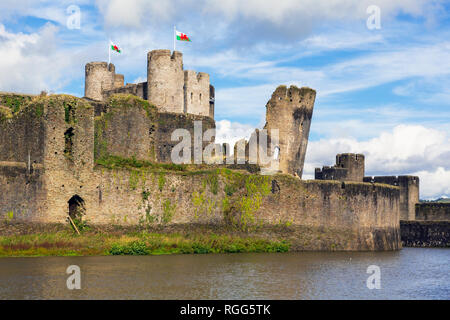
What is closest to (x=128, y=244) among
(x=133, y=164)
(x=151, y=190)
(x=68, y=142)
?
(x=151, y=190)

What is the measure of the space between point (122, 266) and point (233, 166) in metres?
16.1

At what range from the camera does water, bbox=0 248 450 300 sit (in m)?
20.8

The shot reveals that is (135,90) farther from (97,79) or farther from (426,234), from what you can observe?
(426,234)

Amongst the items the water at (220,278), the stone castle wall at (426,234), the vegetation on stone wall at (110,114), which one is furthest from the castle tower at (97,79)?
the stone castle wall at (426,234)

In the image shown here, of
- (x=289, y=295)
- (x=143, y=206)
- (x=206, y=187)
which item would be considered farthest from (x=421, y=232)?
(x=289, y=295)

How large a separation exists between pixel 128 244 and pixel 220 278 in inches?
381

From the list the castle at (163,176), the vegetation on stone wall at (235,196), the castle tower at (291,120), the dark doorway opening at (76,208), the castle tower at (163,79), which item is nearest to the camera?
the castle at (163,176)

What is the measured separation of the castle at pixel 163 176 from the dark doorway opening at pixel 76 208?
56 millimetres

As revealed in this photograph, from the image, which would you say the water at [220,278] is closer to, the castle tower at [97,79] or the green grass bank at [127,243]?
the green grass bank at [127,243]

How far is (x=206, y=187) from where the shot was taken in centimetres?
3684

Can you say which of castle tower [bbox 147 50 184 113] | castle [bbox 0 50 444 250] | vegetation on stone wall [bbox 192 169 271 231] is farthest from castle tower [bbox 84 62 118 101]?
vegetation on stone wall [bbox 192 169 271 231]

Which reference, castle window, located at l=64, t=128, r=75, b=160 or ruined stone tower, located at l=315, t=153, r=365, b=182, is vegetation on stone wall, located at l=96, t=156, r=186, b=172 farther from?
ruined stone tower, located at l=315, t=153, r=365, b=182

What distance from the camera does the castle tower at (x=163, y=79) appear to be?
5019 cm

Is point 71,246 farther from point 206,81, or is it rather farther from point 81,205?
point 206,81
